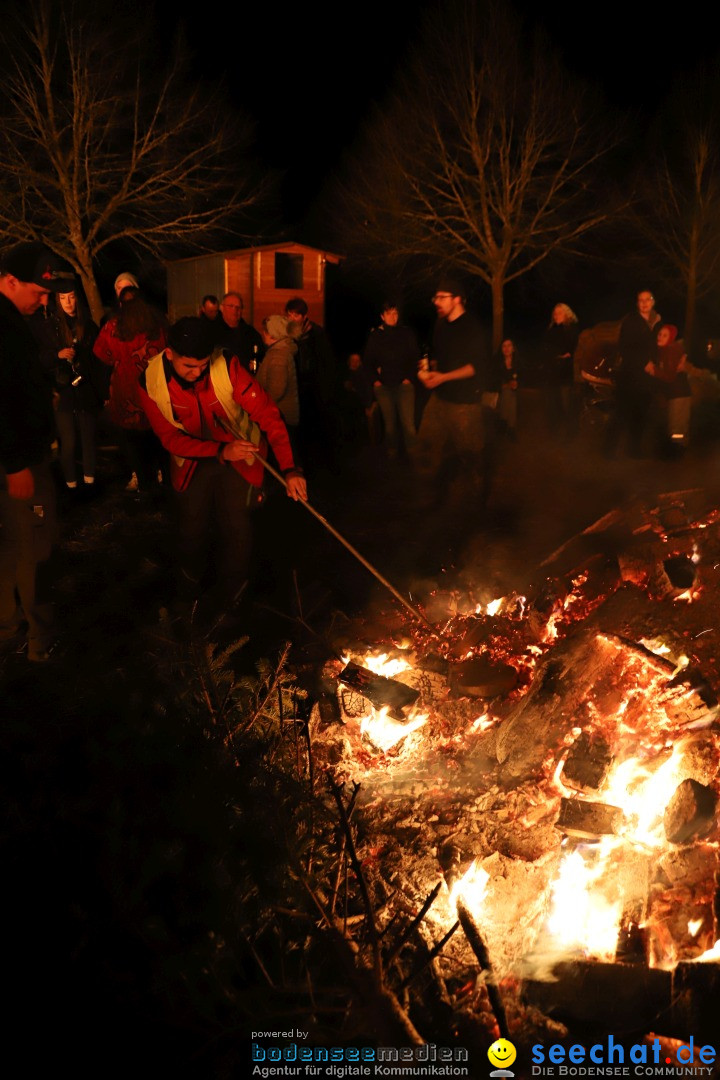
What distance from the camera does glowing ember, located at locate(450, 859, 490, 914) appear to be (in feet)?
11.1

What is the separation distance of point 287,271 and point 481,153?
586 cm

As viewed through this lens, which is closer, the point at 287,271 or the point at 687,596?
the point at 687,596

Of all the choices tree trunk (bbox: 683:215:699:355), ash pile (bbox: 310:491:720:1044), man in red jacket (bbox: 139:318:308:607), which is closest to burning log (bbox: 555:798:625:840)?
ash pile (bbox: 310:491:720:1044)

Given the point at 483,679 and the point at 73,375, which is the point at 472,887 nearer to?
the point at 483,679

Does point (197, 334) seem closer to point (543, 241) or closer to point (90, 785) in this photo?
point (90, 785)

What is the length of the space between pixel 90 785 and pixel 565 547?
116 inches

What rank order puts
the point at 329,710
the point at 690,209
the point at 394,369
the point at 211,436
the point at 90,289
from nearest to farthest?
the point at 329,710, the point at 211,436, the point at 394,369, the point at 90,289, the point at 690,209

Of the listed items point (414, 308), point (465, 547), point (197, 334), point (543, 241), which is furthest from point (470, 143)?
point (197, 334)

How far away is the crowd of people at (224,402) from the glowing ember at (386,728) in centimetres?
150

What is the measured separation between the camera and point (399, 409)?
998 centimetres

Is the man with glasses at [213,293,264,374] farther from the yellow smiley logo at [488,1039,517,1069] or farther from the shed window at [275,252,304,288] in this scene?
the shed window at [275,252,304,288]

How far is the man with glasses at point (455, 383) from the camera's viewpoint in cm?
673

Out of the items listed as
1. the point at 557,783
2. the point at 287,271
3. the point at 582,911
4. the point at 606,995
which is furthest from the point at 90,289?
the point at 606,995

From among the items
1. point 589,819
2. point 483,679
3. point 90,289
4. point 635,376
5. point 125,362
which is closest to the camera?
point 589,819
